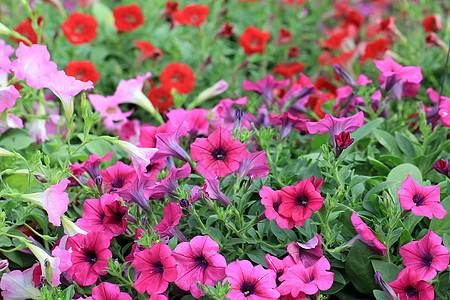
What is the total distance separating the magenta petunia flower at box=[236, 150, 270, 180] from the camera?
3.79 feet

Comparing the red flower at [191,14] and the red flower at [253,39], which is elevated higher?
the red flower at [191,14]

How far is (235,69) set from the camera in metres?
2.25

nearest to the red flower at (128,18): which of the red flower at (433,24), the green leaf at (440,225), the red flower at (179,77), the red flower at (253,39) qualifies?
the red flower at (179,77)

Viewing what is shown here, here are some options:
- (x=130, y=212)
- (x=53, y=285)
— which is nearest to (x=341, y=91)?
(x=130, y=212)

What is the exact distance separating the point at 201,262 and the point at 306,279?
240 mm

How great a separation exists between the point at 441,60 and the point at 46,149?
169cm

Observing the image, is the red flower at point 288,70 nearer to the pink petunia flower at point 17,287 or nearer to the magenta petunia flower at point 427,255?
the magenta petunia flower at point 427,255

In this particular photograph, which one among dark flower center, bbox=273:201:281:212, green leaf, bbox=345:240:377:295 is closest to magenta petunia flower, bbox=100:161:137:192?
dark flower center, bbox=273:201:281:212

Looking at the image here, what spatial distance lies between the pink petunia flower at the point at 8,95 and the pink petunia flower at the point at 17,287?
0.42m

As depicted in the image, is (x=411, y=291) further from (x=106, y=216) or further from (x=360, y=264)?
(x=106, y=216)

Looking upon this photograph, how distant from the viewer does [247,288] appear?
1066mm

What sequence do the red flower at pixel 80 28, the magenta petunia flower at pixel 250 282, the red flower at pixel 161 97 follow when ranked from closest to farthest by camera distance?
1. the magenta petunia flower at pixel 250 282
2. the red flower at pixel 161 97
3. the red flower at pixel 80 28

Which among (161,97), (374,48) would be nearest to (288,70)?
(374,48)

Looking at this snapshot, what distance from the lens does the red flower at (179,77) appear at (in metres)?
1.92
